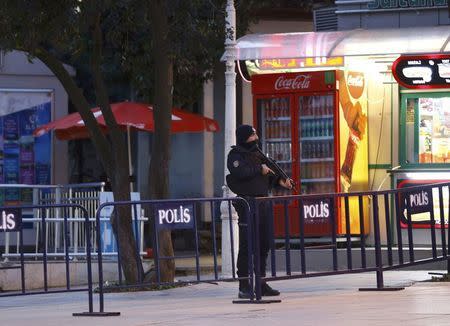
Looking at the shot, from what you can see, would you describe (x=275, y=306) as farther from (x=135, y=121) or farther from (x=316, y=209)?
(x=135, y=121)

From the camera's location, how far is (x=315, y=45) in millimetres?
18031

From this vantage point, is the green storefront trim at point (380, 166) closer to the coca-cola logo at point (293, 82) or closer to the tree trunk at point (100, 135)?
the coca-cola logo at point (293, 82)

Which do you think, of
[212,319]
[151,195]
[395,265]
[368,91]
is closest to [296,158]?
[368,91]

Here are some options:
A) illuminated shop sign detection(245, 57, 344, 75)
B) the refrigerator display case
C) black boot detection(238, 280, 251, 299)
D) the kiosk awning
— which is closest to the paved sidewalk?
black boot detection(238, 280, 251, 299)

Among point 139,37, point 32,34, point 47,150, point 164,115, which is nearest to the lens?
point 32,34

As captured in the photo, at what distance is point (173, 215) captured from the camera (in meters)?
13.1

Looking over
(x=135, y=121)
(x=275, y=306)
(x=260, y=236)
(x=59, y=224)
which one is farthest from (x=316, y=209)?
(x=135, y=121)

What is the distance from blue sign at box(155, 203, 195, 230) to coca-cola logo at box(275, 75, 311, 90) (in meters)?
5.93

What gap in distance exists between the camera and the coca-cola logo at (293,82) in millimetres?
18688

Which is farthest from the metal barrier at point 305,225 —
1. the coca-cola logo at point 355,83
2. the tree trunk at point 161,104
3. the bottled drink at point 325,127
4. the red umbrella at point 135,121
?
the red umbrella at point 135,121

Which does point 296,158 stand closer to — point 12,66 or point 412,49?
point 412,49

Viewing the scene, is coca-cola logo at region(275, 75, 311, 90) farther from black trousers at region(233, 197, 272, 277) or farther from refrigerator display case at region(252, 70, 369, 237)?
black trousers at region(233, 197, 272, 277)

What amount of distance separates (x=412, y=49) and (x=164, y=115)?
364cm

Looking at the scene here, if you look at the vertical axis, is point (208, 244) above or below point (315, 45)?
below
